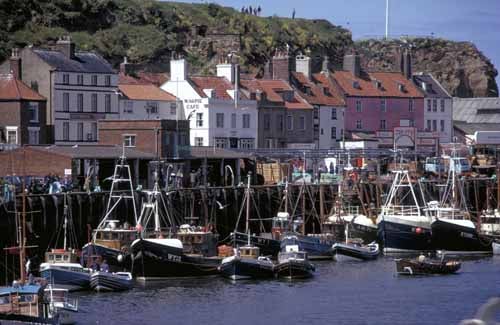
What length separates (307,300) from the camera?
6084 centimetres

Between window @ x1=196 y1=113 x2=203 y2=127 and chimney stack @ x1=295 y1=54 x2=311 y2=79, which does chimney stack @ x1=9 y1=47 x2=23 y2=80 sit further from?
chimney stack @ x1=295 y1=54 x2=311 y2=79

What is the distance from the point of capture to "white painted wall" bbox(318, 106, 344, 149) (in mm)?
115375

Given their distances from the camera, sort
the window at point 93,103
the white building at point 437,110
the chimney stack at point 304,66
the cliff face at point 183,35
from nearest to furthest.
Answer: the window at point 93,103 → the chimney stack at point 304,66 → the cliff face at point 183,35 → the white building at point 437,110

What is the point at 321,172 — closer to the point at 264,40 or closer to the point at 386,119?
the point at 386,119

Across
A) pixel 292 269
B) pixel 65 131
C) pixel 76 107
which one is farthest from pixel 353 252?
pixel 76 107

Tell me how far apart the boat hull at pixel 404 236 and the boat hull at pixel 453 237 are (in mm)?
580

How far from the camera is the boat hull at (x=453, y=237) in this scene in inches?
3314

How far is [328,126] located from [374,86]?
30.5 ft

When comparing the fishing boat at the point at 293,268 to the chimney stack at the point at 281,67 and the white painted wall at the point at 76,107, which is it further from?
the chimney stack at the point at 281,67

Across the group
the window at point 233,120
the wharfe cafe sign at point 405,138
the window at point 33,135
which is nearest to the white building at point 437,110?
the wharfe cafe sign at point 405,138

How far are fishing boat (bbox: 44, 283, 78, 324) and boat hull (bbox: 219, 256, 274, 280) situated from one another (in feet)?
45.8

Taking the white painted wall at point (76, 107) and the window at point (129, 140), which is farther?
the white painted wall at point (76, 107)

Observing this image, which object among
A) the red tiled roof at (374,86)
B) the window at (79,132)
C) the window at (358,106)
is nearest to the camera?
the window at (79,132)

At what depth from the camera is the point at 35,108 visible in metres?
90.3
